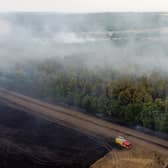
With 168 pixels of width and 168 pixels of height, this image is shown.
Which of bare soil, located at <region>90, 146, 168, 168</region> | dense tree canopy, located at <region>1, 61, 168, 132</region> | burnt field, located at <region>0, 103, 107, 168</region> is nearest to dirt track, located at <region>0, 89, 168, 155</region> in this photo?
bare soil, located at <region>90, 146, 168, 168</region>

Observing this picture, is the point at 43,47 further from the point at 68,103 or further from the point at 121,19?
the point at 121,19

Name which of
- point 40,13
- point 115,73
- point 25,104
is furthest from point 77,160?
point 40,13

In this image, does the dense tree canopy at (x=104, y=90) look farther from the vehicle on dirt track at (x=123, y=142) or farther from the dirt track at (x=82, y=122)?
the vehicle on dirt track at (x=123, y=142)

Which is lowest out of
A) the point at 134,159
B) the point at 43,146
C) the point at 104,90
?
the point at 134,159

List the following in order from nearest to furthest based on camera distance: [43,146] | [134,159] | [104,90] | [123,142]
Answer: [134,159] → [123,142] → [43,146] → [104,90]

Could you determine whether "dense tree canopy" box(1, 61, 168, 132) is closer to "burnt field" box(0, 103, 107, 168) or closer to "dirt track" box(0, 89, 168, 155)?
"dirt track" box(0, 89, 168, 155)

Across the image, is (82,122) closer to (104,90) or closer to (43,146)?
(104,90)

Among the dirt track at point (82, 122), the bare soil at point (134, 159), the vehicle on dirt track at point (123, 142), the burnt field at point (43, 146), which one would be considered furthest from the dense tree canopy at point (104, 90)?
the burnt field at point (43, 146)

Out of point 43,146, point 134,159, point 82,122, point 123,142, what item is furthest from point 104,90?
point 134,159
